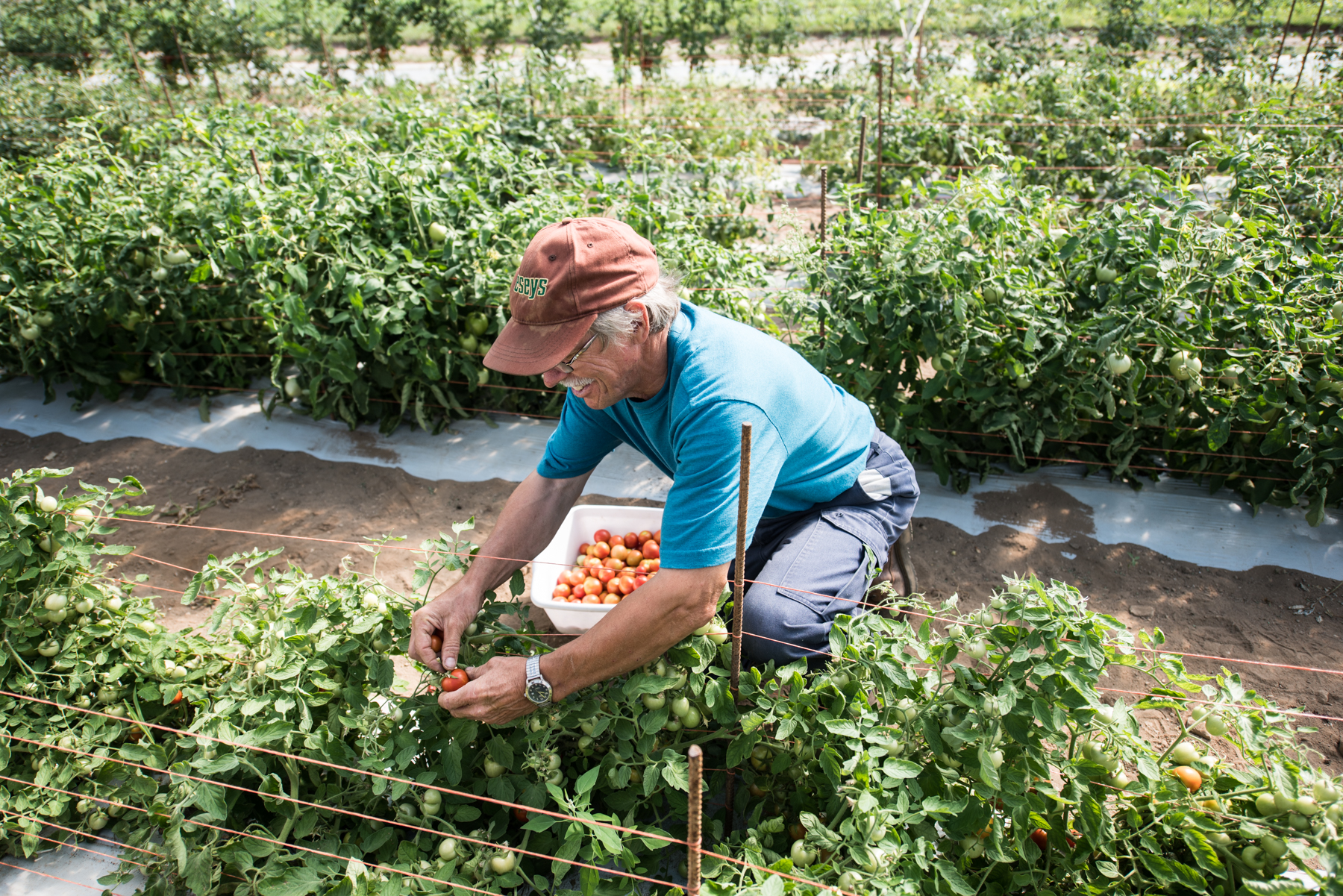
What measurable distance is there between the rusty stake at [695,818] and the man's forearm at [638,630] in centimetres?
34

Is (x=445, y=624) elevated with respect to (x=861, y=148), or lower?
lower

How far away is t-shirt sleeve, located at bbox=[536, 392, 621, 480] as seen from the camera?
1928 mm

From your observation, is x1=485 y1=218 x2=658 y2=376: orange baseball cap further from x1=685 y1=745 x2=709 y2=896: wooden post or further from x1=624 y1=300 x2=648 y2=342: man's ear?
x1=685 y1=745 x2=709 y2=896: wooden post

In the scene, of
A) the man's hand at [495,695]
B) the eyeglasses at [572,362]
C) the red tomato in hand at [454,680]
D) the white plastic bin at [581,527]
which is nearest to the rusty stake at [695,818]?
the man's hand at [495,695]

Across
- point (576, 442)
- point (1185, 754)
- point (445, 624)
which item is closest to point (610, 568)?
point (576, 442)

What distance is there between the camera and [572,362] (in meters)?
1.64

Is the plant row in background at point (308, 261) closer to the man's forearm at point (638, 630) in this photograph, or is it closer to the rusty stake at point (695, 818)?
the man's forearm at point (638, 630)

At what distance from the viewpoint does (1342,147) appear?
3451 mm

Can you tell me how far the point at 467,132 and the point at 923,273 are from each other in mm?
1973

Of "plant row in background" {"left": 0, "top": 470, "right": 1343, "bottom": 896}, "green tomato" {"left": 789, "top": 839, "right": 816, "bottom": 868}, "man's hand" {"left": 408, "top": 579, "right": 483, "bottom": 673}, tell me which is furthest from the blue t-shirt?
"green tomato" {"left": 789, "top": 839, "right": 816, "bottom": 868}

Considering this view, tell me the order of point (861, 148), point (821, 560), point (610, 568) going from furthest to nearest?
point (861, 148) < point (610, 568) < point (821, 560)

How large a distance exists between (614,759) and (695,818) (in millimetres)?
431

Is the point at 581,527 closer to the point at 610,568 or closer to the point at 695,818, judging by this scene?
the point at 610,568

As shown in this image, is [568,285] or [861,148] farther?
[861,148]
